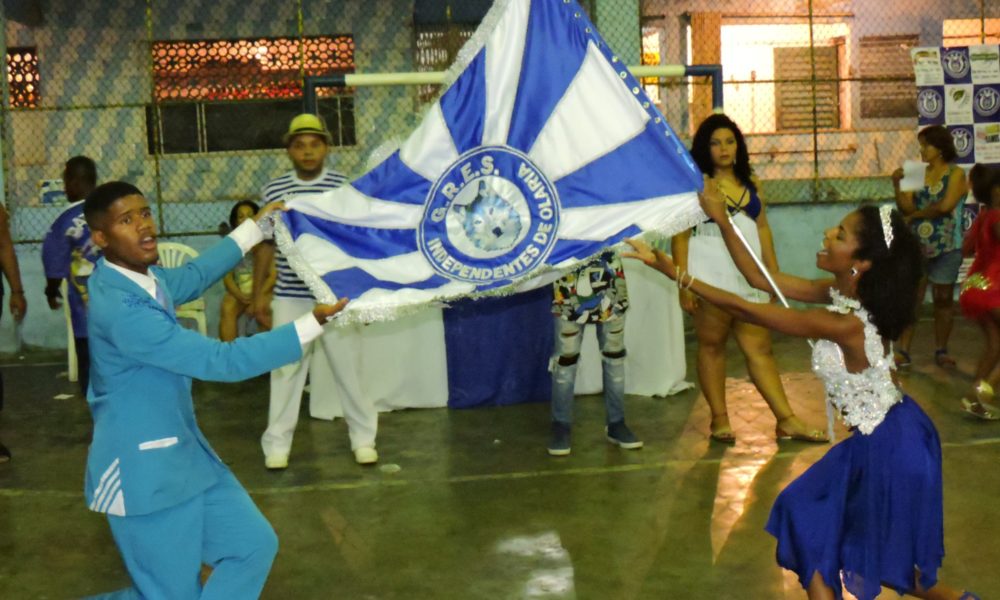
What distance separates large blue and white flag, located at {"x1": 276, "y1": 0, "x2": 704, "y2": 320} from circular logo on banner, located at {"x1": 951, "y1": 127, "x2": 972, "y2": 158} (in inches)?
303

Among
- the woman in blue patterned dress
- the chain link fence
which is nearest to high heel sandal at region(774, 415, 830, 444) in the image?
the woman in blue patterned dress

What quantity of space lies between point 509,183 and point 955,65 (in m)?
8.14

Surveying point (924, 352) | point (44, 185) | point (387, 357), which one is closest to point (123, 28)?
point (44, 185)

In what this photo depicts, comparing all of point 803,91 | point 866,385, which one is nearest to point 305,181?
point 866,385

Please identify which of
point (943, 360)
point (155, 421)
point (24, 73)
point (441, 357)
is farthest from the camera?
point (24, 73)

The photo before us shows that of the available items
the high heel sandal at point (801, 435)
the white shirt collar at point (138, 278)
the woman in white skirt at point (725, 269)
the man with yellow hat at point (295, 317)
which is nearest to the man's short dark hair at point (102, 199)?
the white shirt collar at point (138, 278)

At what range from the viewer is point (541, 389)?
777cm

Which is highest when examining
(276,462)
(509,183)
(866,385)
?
(509,183)

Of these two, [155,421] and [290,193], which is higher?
[290,193]

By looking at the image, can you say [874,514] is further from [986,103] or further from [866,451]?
[986,103]

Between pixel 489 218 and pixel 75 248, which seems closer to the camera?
pixel 489 218

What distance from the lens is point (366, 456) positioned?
6379 mm

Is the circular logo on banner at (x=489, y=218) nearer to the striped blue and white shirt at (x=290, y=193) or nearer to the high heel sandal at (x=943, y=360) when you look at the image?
the striped blue and white shirt at (x=290, y=193)

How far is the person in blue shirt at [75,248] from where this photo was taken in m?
6.86
